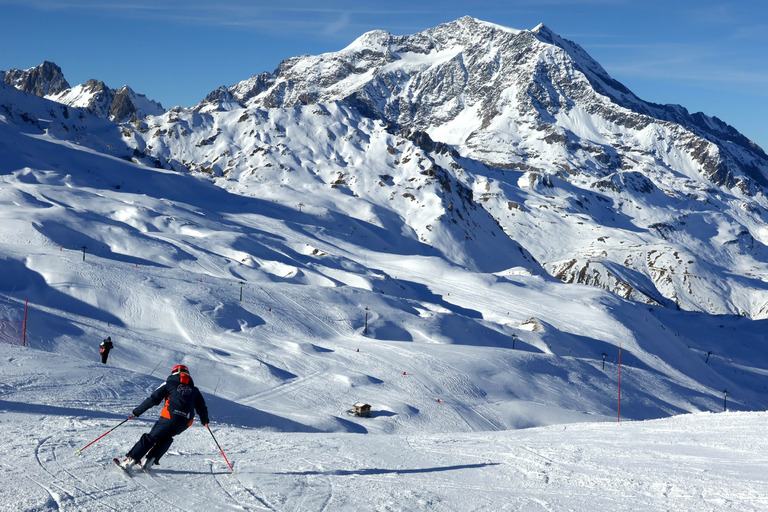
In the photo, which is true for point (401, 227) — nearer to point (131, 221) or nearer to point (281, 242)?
point (281, 242)

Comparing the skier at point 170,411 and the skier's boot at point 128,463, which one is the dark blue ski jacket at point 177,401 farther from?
the skier's boot at point 128,463

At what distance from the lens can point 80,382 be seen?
18984 mm

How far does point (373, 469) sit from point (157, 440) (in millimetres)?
3905

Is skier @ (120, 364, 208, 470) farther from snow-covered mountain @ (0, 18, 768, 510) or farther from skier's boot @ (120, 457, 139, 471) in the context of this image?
snow-covered mountain @ (0, 18, 768, 510)

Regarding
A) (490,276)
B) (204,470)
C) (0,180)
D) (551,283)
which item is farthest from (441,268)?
(204,470)

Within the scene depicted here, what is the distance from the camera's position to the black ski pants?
977cm

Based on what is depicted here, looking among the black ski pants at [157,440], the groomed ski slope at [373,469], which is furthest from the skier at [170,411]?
the groomed ski slope at [373,469]

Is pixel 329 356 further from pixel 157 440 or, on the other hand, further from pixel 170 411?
pixel 157 440

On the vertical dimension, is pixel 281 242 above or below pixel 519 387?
above

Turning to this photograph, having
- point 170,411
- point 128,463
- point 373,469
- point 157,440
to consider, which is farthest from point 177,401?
point 373,469

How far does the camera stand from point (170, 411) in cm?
1016

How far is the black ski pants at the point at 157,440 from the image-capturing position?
977 cm

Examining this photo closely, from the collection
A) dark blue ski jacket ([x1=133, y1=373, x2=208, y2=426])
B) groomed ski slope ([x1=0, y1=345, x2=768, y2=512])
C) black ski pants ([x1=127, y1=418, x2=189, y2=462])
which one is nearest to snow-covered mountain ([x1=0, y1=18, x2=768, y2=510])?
groomed ski slope ([x1=0, y1=345, x2=768, y2=512])

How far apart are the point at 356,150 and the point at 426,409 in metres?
142
